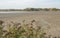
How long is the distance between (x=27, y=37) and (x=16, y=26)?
41cm

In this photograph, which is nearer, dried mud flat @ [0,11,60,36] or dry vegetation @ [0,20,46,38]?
dry vegetation @ [0,20,46,38]

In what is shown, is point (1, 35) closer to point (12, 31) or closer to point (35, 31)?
point (12, 31)

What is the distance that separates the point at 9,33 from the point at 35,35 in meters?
0.69

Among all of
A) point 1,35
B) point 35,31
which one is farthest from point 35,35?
point 1,35

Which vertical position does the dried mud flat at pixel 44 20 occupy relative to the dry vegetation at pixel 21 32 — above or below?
below

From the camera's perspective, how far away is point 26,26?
20.9 ft

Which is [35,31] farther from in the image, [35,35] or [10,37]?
[10,37]

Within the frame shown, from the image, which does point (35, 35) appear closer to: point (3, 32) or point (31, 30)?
point (31, 30)

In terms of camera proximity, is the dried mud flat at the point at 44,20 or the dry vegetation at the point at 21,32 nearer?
the dry vegetation at the point at 21,32

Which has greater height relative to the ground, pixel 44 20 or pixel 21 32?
pixel 21 32

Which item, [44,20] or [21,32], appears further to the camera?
[44,20]

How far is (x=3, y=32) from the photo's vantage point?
617cm

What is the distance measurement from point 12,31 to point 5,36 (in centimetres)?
23

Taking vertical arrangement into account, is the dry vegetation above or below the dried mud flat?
above
